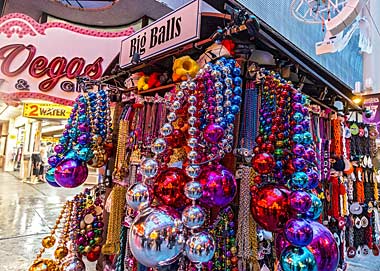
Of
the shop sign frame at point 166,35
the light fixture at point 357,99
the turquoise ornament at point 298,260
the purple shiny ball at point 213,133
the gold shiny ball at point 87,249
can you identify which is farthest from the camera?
the light fixture at point 357,99

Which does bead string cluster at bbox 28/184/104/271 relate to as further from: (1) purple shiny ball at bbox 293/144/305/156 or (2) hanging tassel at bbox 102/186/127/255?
(1) purple shiny ball at bbox 293/144/305/156

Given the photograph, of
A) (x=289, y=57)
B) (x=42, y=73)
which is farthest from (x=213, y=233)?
(x=42, y=73)

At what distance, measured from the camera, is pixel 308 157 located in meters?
0.79

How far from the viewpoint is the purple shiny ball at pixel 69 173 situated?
47.7 inches

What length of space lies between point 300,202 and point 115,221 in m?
0.90

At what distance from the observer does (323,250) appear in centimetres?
75

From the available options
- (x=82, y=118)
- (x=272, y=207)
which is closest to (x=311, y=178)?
(x=272, y=207)

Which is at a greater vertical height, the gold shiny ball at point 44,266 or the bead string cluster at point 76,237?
the bead string cluster at point 76,237

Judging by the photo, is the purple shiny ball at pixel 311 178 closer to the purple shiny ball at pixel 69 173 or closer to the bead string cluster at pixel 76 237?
the purple shiny ball at pixel 69 173

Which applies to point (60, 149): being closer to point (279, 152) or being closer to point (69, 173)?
point (69, 173)

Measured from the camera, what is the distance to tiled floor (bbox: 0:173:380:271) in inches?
89.2

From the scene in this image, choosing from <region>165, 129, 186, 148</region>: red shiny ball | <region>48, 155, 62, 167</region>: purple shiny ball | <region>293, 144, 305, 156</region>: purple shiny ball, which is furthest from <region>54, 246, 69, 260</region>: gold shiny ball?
<region>293, 144, 305, 156</region>: purple shiny ball

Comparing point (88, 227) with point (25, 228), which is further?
point (25, 228)

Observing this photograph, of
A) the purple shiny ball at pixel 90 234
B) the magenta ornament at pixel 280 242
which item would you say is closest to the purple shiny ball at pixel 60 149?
the purple shiny ball at pixel 90 234
